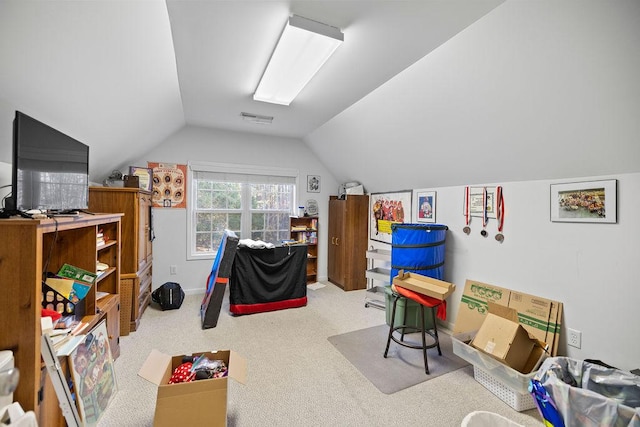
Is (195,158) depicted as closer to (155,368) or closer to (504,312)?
(155,368)

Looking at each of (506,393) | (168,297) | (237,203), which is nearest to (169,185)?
(237,203)

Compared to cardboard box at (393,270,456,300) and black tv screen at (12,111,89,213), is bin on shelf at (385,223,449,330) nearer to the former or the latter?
cardboard box at (393,270,456,300)

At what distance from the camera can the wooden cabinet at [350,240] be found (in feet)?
14.1

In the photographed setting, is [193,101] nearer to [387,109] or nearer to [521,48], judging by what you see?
[387,109]

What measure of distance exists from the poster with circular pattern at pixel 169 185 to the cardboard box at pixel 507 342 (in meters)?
3.86

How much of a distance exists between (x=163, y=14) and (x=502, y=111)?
93.3 inches

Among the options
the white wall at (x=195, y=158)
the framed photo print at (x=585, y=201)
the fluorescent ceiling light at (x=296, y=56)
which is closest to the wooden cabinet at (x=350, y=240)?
the white wall at (x=195, y=158)

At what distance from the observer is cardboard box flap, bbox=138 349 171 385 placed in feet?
4.80

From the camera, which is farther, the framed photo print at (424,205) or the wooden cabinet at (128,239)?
the framed photo print at (424,205)

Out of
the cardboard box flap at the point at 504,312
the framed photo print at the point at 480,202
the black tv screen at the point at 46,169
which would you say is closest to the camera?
the black tv screen at the point at 46,169

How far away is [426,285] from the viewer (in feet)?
7.64

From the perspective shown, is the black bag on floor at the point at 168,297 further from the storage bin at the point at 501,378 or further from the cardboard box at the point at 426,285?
the storage bin at the point at 501,378

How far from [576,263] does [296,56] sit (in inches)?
102

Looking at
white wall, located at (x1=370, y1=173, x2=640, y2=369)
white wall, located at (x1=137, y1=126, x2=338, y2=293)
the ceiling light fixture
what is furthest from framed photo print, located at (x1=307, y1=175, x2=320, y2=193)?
white wall, located at (x1=370, y1=173, x2=640, y2=369)
